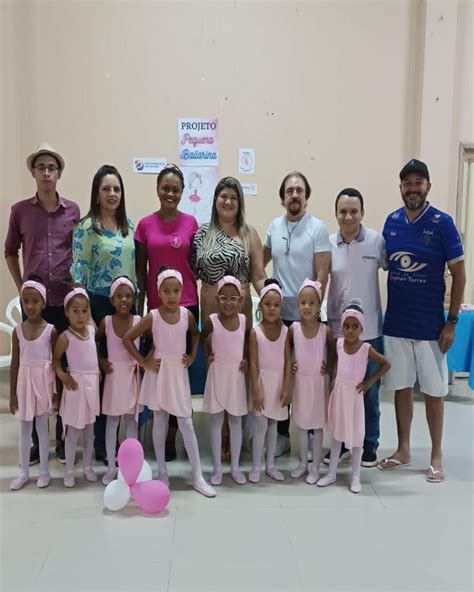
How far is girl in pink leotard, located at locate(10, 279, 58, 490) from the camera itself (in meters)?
2.72

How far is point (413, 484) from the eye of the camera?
2.86 meters

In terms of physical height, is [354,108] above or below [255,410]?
above

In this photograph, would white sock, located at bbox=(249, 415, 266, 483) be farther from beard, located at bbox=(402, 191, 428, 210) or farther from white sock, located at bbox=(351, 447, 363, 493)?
beard, located at bbox=(402, 191, 428, 210)

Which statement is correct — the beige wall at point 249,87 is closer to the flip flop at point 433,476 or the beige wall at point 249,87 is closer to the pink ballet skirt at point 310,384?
the pink ballet skirt at point 310,384

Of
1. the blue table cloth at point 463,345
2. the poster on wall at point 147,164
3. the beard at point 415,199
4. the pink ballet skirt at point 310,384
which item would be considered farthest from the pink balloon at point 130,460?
the poster on wall at point 147,164

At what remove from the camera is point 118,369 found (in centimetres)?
279

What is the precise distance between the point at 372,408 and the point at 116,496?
1481 millimetres

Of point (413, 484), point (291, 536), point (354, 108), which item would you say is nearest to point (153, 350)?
point (291, 536)

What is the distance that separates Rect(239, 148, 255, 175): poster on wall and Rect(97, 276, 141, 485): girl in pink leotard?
2.43 metres

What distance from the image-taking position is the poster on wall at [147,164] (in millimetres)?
4824

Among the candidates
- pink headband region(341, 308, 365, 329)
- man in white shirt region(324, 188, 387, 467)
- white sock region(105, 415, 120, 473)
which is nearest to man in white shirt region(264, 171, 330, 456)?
man in white shirt region(324, 188, 387, 467)

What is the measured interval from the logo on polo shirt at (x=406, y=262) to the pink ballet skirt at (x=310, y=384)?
61 centimetres

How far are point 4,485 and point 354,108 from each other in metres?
4.11

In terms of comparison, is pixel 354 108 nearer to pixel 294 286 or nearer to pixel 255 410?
pixel 294 286
